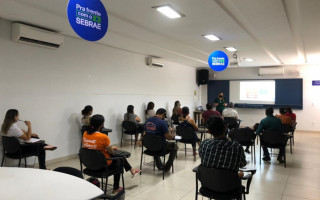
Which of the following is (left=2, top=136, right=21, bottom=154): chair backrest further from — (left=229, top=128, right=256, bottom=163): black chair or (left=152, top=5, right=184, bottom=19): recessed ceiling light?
(left=229, top=128, right=256, bottom=163): black chair

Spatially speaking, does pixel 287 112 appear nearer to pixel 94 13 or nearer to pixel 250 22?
pixel 250 22

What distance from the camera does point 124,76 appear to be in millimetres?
7461

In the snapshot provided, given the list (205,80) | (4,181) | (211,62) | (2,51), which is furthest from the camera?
(205,80)

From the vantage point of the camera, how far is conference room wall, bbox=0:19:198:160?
471 centimetres

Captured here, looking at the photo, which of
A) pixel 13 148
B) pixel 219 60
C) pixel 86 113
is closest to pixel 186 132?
pixel 219 60

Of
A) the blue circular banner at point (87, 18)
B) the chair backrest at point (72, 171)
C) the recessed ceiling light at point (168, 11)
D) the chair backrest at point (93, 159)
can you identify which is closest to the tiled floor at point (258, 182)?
the chair backrest at point (93, 159)

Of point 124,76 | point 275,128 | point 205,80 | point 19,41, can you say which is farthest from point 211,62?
point 205,80

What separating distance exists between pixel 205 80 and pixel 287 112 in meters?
5.34

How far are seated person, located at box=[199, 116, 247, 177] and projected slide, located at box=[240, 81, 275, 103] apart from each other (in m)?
9.65

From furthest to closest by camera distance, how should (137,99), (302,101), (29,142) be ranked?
1. (302,101)
2. (137,99)
3. (29,142)

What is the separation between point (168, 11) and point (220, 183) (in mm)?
2690

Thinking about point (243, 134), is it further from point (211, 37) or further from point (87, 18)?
point (87, 18)

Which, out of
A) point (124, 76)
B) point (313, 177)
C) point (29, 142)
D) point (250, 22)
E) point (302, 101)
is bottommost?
point (313, 177)

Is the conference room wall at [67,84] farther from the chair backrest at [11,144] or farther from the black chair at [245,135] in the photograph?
the black chair at [245,135]
